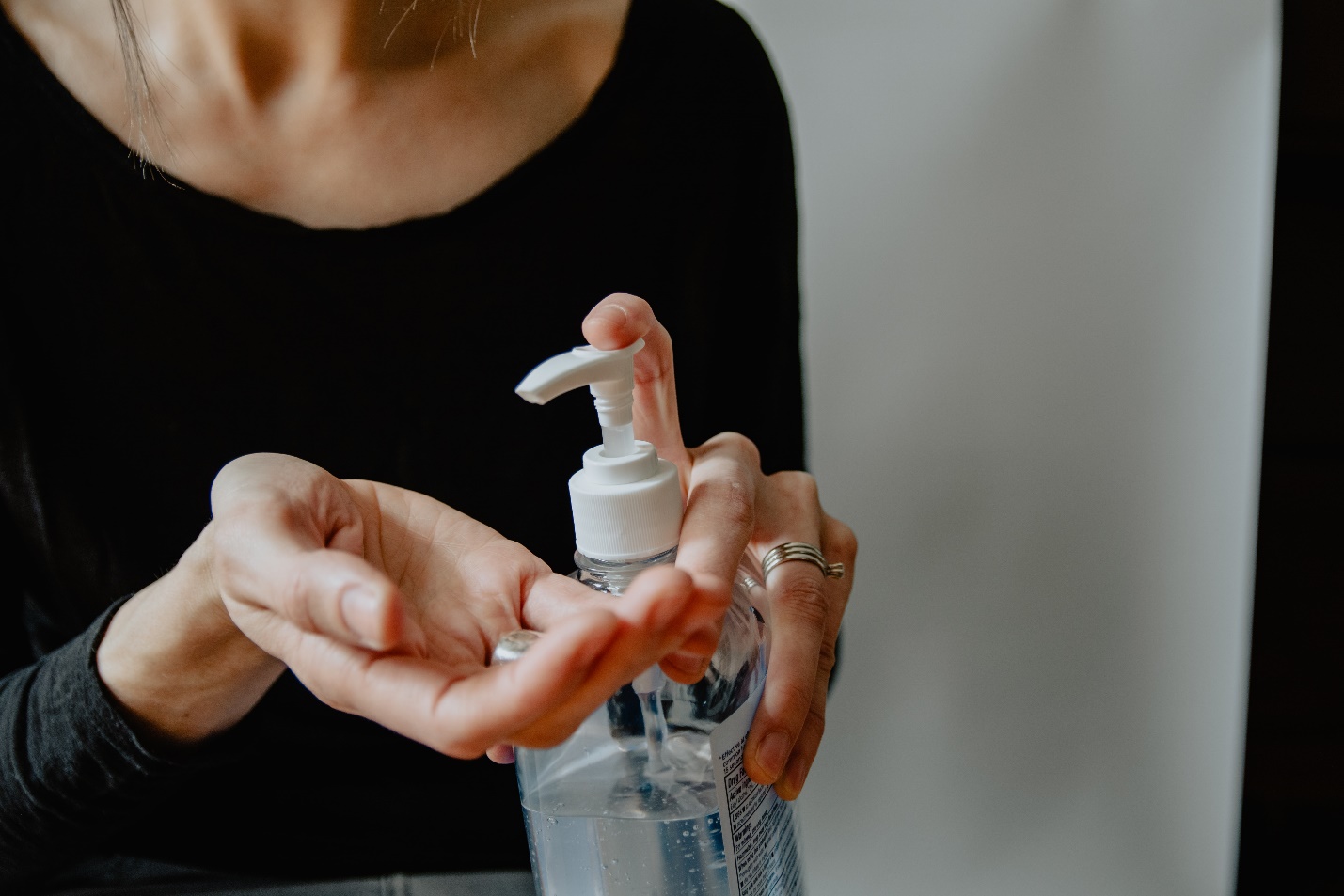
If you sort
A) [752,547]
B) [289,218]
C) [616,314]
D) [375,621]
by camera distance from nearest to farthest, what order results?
[375,621] < [616,314] < [752,547] < [289,218]

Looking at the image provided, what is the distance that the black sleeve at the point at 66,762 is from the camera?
1.50ft

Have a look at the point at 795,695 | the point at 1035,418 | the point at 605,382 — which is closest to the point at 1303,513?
the point at 1035,418

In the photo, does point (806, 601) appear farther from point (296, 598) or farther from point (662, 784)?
point (296, 598)

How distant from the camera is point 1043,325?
0.71 meters

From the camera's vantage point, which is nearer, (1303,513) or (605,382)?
(605,382)

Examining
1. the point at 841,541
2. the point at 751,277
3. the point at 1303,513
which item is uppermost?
the point at 751,277

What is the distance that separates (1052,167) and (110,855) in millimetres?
784

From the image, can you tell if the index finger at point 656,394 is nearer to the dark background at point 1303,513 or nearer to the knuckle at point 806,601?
the knuckle at point 806,601

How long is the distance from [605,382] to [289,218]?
36cm

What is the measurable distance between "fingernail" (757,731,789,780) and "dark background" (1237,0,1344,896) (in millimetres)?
541

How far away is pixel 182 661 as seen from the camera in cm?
44

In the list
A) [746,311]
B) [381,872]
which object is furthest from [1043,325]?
[381,872]

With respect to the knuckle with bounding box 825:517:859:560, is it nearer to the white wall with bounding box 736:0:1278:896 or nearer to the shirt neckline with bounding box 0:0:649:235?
the white wall with bounding box 736:0:1278:896

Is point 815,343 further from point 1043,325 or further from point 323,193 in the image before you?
point 323,193
